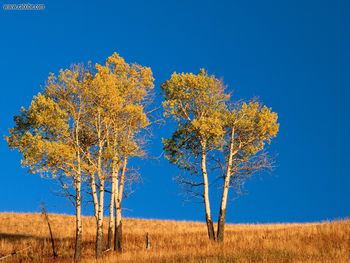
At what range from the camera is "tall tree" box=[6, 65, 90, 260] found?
28.3 meters

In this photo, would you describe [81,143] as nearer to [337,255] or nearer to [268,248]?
[268,248]

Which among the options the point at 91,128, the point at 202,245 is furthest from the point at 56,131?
the point at 202,245

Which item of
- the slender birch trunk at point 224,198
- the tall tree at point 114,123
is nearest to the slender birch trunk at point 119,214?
the tall tree at point 114,123

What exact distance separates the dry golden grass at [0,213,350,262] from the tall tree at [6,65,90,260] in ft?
18.1

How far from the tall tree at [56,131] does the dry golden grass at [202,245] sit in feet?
18.1

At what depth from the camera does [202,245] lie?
31750 millimetres

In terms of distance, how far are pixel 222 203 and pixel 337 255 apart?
12.5m

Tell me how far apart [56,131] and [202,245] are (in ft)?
38.2

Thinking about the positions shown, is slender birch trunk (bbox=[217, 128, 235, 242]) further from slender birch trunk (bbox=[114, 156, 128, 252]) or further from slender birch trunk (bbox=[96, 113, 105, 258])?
slender birch trunk (bbox=[96, 113, 105, 258])

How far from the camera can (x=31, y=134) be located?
93.1ft

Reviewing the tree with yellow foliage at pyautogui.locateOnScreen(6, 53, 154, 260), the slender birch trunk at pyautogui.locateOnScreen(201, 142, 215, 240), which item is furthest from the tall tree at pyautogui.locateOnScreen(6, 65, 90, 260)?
the slender birch trunk at pyautogui.locateOnScreen(201, 142, 215, 240)

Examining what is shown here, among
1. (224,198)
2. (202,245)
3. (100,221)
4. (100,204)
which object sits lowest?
(202,245)

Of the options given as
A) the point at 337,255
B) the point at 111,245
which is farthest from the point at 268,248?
the point at 111,245

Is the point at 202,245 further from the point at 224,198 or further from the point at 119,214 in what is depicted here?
the point at 119,214
